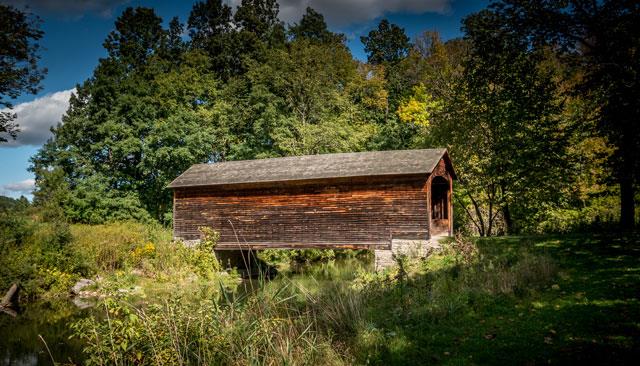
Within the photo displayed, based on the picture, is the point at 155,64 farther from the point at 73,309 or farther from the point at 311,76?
the point at 73,309

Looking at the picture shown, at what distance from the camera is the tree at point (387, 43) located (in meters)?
37.2

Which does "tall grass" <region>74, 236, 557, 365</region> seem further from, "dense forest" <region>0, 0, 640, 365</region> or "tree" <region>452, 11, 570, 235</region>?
"tree" <region>452, 11, 570, 235</region>

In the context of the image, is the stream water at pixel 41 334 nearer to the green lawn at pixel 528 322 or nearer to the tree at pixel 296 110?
the green lawn at pixel 528 322

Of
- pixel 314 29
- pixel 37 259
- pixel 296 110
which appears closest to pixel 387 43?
pixel 314 29

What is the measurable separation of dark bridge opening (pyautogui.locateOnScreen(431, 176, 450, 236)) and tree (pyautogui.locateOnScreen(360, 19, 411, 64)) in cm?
2059

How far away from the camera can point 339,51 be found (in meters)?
34.0

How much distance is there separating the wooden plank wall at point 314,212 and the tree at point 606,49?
20.0 feet

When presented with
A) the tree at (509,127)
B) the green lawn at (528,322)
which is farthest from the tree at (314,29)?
the green lawn at (528,322)

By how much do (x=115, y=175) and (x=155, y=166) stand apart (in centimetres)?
258

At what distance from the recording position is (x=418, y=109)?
29.8 m

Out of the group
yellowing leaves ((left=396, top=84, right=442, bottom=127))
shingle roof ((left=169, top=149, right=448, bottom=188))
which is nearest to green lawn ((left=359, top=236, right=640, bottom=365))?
shingle roof ((left=169, top=149, right=448, bottom=188))

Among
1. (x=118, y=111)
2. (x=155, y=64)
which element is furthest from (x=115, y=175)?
(x=155, y=64)

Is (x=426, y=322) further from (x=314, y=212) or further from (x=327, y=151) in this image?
(x=327, y=151)

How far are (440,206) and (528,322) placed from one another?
1383 cm
